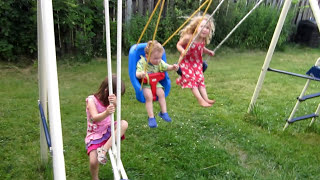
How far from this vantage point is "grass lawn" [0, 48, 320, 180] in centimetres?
329

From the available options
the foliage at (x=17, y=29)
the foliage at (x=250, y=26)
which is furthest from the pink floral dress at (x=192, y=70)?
the foliage at (x=250, y=26)

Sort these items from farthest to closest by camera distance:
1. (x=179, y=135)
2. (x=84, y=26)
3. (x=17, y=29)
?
(x=84, y=26), (x=17, y=29), (x=179, y=135)

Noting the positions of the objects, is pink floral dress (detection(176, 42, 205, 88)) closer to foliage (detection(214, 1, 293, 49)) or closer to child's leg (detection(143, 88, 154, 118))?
child's leg (detection(143, 88, 154, 118))

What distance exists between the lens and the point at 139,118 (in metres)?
4.40

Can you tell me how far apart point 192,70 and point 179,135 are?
3.28ft

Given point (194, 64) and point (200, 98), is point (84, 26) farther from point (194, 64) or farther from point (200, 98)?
point (200, 98)

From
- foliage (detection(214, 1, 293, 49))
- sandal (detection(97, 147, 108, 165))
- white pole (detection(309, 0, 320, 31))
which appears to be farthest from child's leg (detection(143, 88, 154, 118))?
foliage (detection(214, 1, 293, 49))

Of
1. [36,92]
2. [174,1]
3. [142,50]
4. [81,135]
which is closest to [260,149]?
[142,50]

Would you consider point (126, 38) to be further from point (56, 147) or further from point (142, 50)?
point (56, 147)


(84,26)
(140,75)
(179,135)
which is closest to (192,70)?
(140,75)

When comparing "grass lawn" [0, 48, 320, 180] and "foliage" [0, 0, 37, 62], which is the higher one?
"foliage" [0, 0, 37, 62]

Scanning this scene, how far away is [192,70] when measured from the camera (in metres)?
3.34

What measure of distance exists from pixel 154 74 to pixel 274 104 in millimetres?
3001

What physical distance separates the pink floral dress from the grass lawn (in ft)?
2.69
